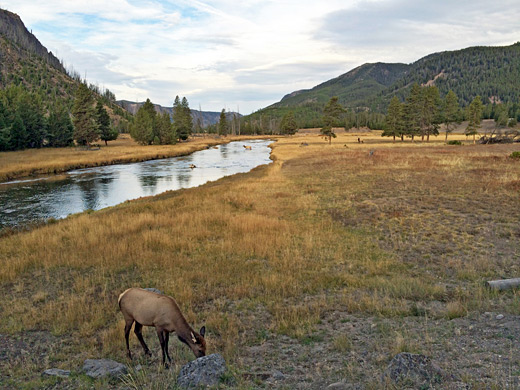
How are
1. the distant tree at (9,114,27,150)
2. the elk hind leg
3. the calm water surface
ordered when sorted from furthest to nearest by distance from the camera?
the distant tree at (9,114,27,150), the calm water surface, the elk hind leg

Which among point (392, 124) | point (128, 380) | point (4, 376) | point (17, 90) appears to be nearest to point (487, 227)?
point (128, 380)

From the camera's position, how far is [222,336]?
6793 millimetres

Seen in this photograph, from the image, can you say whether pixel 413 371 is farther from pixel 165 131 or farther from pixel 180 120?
pixel 180 120

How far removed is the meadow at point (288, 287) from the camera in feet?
18.4

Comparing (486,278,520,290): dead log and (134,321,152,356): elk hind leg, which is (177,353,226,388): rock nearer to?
(134,321,152,356): elk hind leg

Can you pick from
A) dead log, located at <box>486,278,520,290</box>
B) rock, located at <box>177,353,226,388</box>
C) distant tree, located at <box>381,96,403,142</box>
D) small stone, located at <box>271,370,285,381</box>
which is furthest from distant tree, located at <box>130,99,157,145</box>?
small stone, located at <box>271,370,285,381</box>

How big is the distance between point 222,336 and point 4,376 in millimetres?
3711

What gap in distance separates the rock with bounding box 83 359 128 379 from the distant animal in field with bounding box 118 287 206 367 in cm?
35

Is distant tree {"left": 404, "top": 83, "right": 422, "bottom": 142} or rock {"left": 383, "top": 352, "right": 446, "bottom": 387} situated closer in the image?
rock {"left": 383, "top": 352, "right": 446, "bottom": 387}

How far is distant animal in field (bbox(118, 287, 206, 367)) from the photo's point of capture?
18.0 ft

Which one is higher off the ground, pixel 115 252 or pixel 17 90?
pixel 17 90

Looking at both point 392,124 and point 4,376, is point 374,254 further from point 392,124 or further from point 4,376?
point 392,124

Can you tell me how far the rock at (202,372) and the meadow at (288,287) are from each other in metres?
0.23

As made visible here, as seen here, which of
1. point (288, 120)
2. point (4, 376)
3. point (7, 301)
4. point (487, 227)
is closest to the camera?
point (4, 376)
